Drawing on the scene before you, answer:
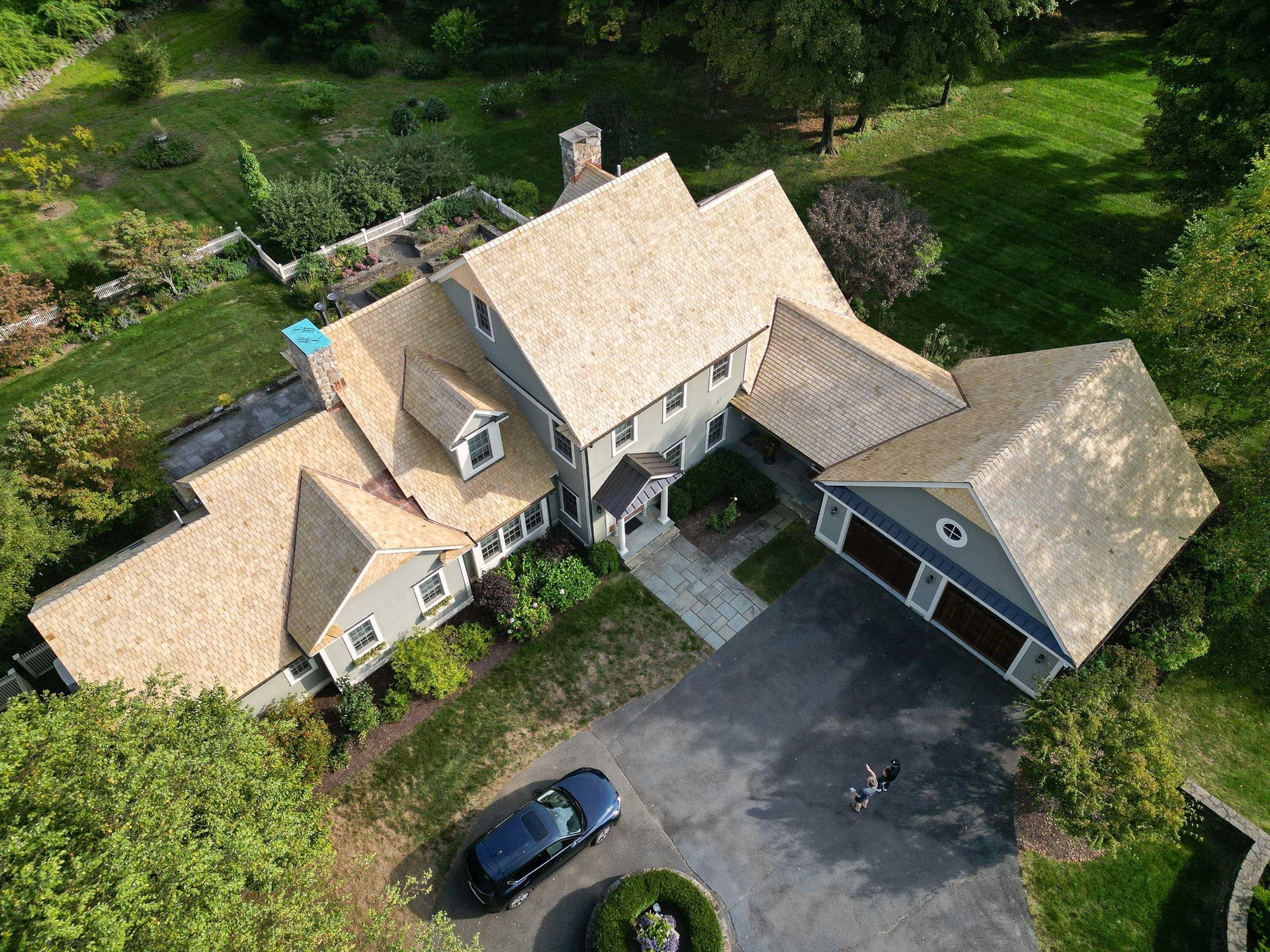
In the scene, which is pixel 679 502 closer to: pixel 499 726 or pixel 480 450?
pixel 480 450

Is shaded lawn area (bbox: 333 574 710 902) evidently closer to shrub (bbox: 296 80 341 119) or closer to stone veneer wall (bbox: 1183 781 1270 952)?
stone veneer wall (bbox: 1183 781 1270 952)

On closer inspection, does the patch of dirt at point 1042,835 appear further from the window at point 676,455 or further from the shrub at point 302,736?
the shrub at point 302,736

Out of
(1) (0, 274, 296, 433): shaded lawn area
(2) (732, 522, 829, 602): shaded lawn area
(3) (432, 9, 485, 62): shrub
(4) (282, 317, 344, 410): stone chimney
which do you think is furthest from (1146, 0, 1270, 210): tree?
(1) (0, 274, 296, 433): shaded lawn area

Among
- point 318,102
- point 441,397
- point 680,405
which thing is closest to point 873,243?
point 680,405

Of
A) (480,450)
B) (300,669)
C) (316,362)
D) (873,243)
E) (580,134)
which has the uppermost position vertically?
(580,134)

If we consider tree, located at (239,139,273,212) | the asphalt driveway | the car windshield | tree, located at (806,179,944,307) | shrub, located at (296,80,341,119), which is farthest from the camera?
shrub, located at (296,80,341,119)
